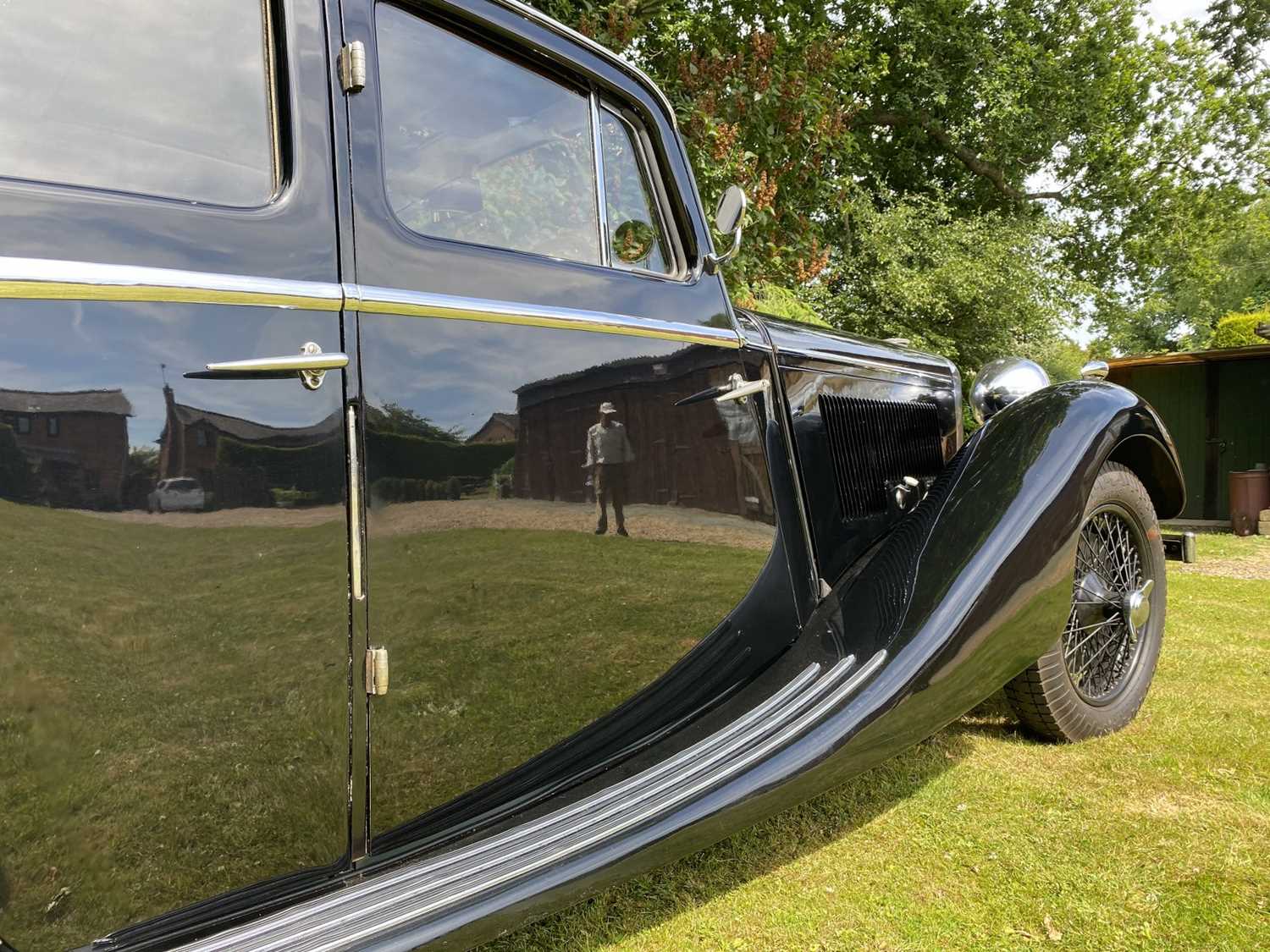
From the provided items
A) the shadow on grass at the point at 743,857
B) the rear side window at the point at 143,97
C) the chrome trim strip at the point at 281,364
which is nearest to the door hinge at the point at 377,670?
the chrome trim strip at the point at 281,364

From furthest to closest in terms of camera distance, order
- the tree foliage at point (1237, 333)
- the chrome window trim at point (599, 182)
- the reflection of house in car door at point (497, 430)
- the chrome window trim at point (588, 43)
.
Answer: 1. the tree foliage at point (1237, 333)
2. the chrome window trim at point (599, 182)
3. the chrome window trim at point (588, 43)
4. the reflection of house in car door at point (497, 430)

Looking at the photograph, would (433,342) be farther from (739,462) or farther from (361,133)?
(739,462)

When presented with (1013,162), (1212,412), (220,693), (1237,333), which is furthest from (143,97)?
(1237,333)

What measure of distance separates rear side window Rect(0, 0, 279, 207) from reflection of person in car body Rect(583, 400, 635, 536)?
0.75 meters

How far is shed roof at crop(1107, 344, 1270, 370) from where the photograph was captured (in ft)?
37.8

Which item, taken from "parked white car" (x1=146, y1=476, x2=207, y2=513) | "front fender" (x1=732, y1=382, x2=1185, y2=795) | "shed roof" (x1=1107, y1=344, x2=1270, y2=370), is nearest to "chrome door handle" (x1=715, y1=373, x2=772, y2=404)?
"front fender" (x1=732, y1=382, x2=1185, y2=795)

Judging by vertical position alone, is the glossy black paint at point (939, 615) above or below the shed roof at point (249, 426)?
below

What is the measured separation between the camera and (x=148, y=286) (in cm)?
128

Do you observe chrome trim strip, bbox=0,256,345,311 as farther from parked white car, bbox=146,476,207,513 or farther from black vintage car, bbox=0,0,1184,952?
parked white car, bbox=146,476,207,513

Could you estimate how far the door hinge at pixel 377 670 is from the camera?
1.51 meters

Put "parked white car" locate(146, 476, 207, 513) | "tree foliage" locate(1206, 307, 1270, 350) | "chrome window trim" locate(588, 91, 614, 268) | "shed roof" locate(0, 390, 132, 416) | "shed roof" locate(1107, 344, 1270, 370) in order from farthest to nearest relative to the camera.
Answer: "tree foliage" locate(1206, 307, 1270, 350), "shed roof" locate(1107, 344, 1270, 370), "chrome window trim" locate(588, 91, 614, 268), "parked white car" locate(146, 476, 207, 513), "shed roof" locate(0, 390, 132, 416)

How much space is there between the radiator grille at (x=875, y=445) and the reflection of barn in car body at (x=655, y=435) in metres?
0.52

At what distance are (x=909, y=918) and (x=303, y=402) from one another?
5.49 ft

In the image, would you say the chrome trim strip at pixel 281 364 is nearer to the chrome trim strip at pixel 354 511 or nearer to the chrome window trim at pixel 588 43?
the chrome trim strip at pixel 354 511
